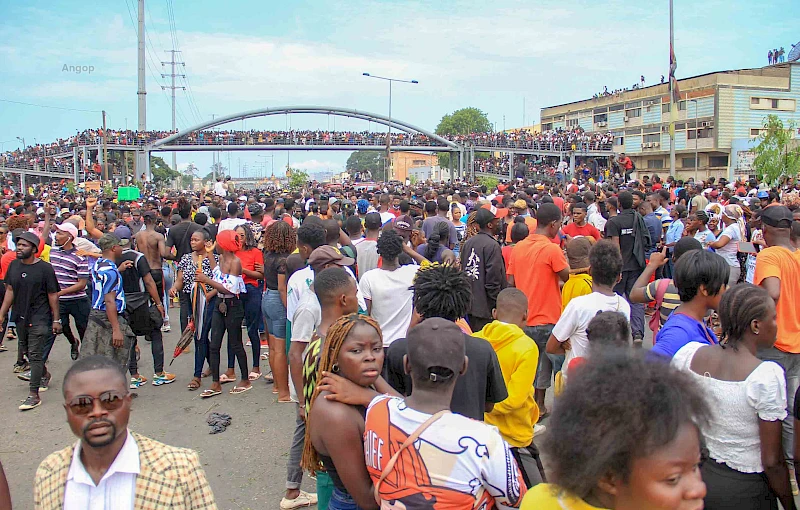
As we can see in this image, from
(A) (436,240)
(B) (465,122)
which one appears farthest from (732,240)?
(B) (465,122)

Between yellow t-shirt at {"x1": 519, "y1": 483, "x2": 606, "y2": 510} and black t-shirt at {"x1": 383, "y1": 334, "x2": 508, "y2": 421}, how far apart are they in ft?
4.11

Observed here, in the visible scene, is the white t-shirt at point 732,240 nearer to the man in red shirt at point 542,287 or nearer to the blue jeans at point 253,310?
the man in red shirt at point 542,287

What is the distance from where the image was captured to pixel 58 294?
7.25 m

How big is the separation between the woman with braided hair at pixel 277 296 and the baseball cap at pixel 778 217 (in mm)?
4395

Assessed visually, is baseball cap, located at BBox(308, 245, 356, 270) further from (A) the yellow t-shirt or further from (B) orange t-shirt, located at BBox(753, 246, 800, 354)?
(A) the yellow t-shirt

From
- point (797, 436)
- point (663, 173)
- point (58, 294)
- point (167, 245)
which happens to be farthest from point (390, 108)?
point (797, 436)

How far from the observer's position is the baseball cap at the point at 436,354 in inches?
97.3

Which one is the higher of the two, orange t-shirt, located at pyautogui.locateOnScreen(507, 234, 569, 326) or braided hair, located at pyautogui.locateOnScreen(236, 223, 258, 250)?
braided hair, located at pyautogui.locateOnScreen(236, 223, 258, 250)

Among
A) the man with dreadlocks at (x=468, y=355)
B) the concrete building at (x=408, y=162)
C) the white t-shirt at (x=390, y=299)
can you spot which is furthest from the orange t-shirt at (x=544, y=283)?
the concrete building at (x=408, y=162)

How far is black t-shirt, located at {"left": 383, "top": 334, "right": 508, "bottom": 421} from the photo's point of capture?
3113 millimetres

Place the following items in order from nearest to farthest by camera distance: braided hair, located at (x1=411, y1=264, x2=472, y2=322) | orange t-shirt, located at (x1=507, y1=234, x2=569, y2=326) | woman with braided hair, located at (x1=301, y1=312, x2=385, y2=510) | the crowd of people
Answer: the crowd of people < woman with braided hair, located at (x1=301, y1=312, x2=385, y2=510) < braided hair, located at (x1=411, y1=264, x2=472, y2=322) < orange t-shirt, located at (x1=507, y1=234, x2=569, y2=326)

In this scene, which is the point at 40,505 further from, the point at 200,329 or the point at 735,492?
the point at 200,329

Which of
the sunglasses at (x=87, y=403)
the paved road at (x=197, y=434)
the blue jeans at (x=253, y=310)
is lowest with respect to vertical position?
the paved road at (x=197, y=434)

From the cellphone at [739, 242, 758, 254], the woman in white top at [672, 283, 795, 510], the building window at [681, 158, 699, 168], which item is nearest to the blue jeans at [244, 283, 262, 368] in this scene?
the woman in white top at [672, 283, 795, 510]
